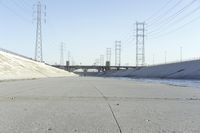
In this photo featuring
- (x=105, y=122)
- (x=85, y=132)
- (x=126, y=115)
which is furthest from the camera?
(x=126, y=115)

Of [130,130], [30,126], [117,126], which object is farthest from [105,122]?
[30,126]

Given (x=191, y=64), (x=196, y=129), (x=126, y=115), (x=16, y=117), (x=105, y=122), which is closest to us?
(x=196, y=129)

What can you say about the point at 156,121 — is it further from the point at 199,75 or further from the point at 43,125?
the point at 199,75

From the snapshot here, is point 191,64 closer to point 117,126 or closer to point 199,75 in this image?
point 199,75

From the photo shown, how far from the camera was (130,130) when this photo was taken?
9.26 meters

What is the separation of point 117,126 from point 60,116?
2344 mm

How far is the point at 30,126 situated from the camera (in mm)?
9617

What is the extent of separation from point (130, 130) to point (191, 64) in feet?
302

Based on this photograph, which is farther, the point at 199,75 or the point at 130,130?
the point at 199,75

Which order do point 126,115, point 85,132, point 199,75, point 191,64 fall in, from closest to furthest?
1. point 85,132
2. point 126,115
3. point 199,75
4. point 191,64

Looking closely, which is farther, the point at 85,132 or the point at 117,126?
the point at 117,126

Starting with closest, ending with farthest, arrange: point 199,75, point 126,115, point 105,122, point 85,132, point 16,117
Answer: point 85,132
point 105,122
point 16,117
point 126,115
point 199,75

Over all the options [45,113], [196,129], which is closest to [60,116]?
[45,113]

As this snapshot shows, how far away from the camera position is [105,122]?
34.5ft
